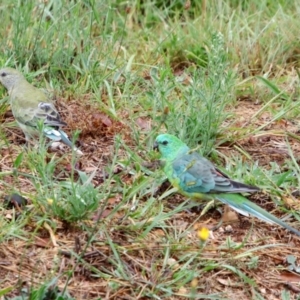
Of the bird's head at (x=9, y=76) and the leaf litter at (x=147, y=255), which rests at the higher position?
the bird's head at (x=9, y=76)

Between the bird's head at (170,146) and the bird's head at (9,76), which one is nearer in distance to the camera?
the bird's head at (170,146)

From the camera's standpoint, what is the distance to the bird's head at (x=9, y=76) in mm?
5488

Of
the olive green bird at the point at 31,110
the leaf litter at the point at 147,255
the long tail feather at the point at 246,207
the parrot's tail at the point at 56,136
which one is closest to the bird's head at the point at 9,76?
the olive green bird at the point at 31,110

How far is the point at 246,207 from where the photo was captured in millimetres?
4539

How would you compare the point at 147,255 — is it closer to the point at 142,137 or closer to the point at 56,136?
the point at 56,136

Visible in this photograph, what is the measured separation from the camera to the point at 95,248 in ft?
13.6

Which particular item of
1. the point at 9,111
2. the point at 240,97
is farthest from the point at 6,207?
the point at 240,97

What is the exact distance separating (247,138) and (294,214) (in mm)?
912

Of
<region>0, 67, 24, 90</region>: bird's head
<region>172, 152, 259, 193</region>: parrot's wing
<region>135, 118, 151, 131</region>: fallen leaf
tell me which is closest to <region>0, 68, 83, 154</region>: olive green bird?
<region>0, 67, 24, 90</region>: bird's head

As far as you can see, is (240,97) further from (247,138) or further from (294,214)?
(294,214)

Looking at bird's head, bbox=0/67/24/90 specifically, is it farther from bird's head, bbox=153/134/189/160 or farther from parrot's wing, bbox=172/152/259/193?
parrot's wing, bbox=172/152/259/193

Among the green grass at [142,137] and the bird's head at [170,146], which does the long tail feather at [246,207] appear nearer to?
the green grass at [142,137]

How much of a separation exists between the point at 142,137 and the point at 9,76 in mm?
945

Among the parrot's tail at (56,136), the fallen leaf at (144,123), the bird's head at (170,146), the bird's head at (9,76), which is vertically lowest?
the fallen leaf at (144,123)
